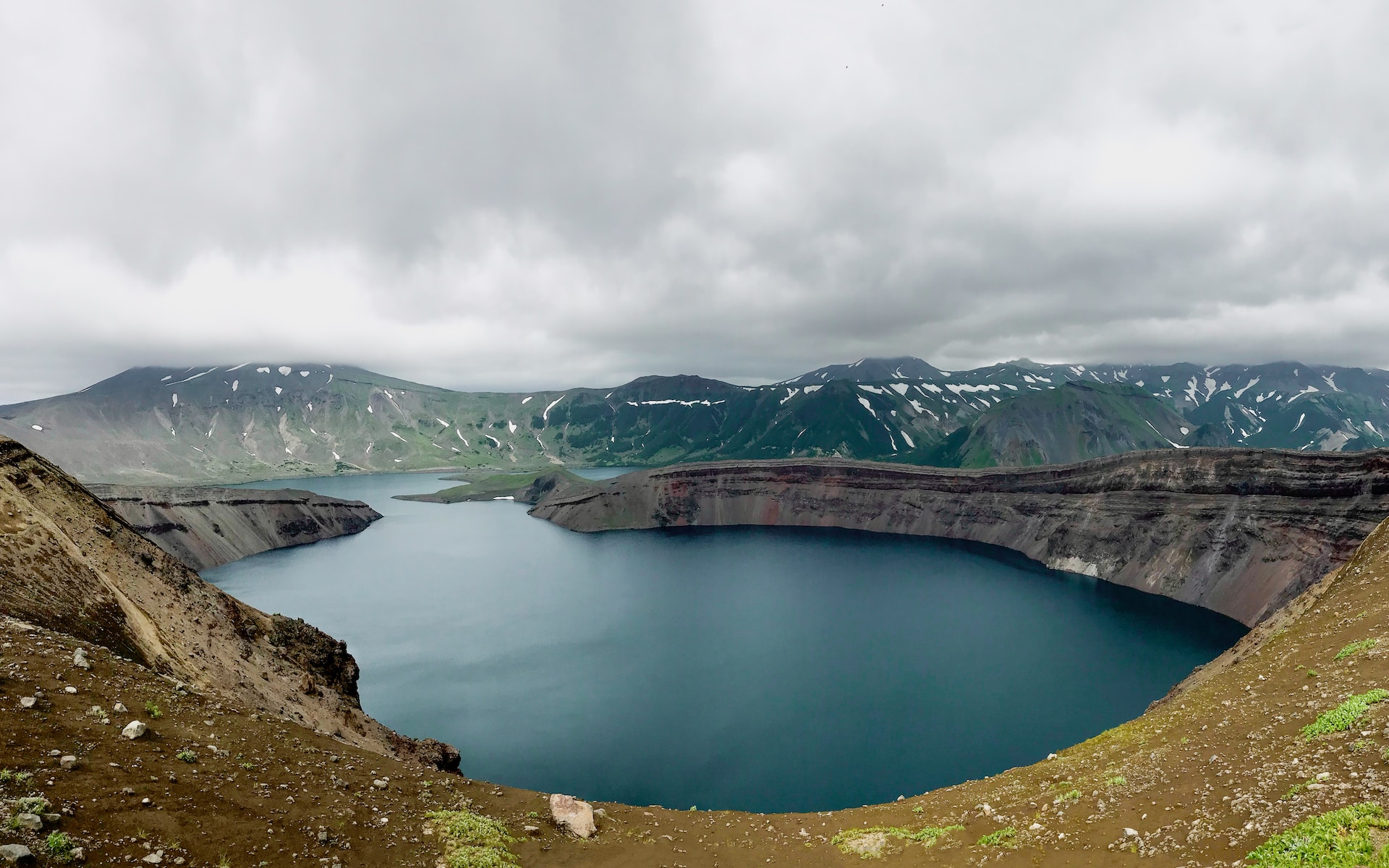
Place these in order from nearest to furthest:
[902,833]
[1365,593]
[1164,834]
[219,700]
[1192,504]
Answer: [1164,834] < [902,833] < [219,700] < [1365,593] < [1192,504]

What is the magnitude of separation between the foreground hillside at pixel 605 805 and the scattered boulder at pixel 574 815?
1.39 ft

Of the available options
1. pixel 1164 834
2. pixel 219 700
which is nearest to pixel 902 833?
pixel 1164 834

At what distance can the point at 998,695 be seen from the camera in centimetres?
6369

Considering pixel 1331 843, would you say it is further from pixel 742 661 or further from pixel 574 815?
pixel 742 661

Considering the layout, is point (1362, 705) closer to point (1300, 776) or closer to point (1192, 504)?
point (1300, 776)

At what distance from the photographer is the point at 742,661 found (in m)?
75.8

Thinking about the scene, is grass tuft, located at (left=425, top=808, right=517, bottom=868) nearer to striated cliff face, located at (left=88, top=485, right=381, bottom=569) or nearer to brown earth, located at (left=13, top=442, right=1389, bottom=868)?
brown earth, located at (left=13, top=442, right=1389, bottom=868)

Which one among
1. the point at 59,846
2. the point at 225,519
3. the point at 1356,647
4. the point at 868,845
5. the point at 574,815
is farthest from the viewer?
the point at 225,519

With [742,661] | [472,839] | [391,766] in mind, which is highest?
[472,839]

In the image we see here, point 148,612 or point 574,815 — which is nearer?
point 574,815

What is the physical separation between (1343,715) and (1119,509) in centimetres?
13146

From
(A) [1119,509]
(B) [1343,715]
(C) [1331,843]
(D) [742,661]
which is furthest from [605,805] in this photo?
(A) [1119,509]

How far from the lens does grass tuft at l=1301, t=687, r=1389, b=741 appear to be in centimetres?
1667

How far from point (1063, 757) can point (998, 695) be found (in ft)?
134
